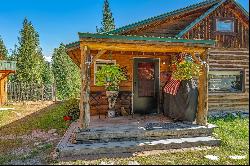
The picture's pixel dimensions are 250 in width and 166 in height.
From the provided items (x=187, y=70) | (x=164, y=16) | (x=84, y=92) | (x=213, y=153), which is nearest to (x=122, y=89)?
(x=187, y=70)

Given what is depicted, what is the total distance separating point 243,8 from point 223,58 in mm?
2782

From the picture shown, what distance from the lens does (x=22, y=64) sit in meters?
38.3

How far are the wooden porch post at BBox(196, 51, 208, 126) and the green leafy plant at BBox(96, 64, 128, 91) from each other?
316 centimetres

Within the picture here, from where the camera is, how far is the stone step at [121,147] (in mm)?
7820

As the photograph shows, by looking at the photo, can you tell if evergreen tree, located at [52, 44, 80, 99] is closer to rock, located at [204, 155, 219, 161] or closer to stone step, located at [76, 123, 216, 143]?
stone step, located at [76, 123, 216, 143]

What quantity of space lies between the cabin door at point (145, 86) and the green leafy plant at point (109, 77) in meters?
1.32

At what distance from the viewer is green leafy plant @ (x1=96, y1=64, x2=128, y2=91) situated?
442 inches

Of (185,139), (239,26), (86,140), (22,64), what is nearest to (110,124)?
(86,140)

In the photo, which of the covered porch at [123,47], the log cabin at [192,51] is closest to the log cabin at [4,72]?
the log cabin at [192,51]

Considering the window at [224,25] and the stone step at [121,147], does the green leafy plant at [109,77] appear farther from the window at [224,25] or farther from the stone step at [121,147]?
the window at [224,25]

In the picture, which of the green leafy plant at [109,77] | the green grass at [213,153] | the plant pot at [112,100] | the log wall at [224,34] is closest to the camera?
the green grass at [213,153]

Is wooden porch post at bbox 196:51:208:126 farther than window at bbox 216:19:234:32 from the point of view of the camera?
No

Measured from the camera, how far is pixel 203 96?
9.84 meters

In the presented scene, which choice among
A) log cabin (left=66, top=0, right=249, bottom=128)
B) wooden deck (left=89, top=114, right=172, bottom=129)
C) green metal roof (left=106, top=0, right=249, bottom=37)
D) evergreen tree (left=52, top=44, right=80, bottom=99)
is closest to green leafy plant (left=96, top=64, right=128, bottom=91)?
log cabin (left=66, top=0, right=249, bottom=128)
